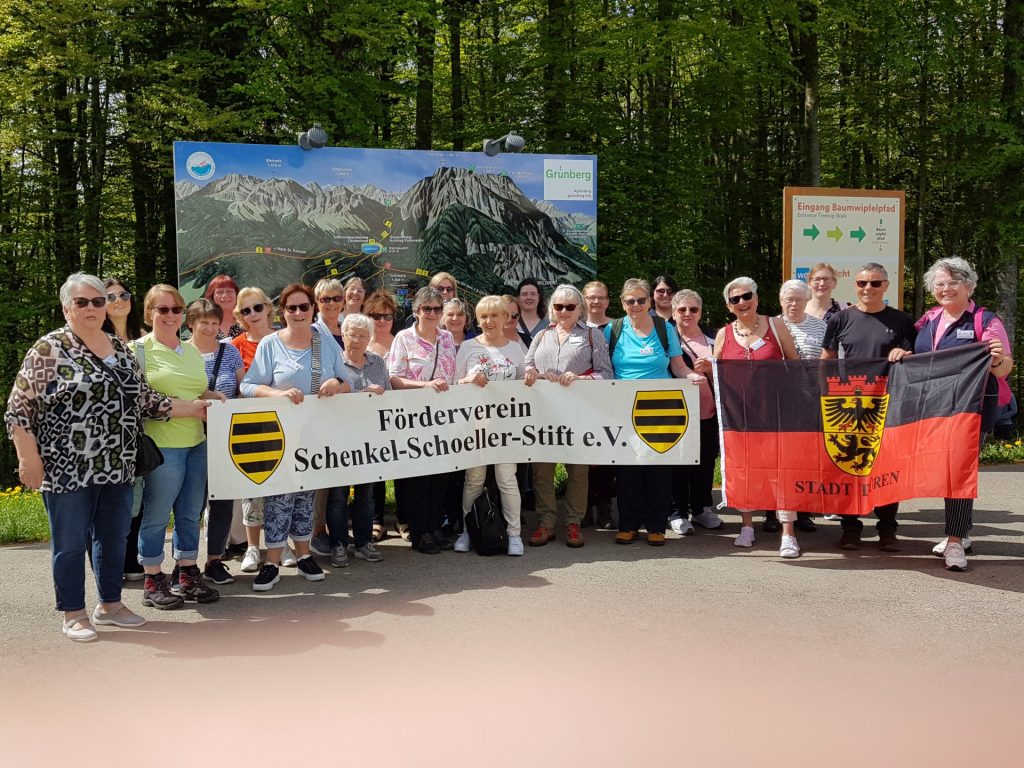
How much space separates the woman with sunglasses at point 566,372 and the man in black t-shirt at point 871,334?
1.90 metres

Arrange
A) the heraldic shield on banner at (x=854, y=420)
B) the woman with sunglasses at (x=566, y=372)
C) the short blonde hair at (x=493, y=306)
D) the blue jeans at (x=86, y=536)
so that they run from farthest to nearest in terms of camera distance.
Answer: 1. the woman with sunglasses at (x=566, y=372)
2. the short blonde hair at (x=493, y=306)
3. the heraldic shield on banner at (x=854, y=420)
4. the blue jeans at (x=86, y=536)

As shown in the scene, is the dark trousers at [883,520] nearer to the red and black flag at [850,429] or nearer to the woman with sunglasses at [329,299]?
the red and black flag at [850,429]

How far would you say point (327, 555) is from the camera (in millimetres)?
7668

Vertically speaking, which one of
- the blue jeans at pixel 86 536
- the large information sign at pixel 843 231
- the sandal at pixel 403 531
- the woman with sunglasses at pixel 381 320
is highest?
the large information sign at pixel 843 231

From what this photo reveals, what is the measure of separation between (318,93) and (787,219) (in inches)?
397

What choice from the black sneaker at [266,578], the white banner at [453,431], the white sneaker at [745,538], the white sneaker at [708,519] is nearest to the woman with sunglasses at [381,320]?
the white banner at [453,431]

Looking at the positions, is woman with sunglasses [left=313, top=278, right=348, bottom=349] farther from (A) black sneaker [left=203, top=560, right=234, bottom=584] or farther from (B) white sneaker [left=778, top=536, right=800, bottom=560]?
A: (B) white sneaker [left=778, top=536, right=800, bottom=560]

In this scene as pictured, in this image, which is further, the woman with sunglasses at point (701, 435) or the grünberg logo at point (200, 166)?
the grünberg logo at point (200, 166)

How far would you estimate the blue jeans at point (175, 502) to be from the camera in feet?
20.6

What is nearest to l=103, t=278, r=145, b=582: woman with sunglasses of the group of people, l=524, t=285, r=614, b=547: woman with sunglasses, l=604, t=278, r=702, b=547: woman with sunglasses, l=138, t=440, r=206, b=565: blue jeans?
the group of people

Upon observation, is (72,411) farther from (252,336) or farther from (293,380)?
(252,336)

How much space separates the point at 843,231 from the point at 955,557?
276 inches

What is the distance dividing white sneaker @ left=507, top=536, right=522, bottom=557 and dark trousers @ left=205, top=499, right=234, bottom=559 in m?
2.22

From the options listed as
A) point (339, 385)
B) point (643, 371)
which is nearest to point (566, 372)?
point (643, 371)
